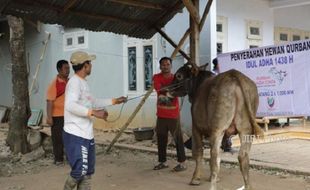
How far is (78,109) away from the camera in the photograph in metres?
4.61

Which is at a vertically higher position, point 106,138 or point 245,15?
point 245,15

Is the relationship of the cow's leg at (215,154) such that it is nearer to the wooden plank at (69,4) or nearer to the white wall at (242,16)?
the wooden plank at (69,4)

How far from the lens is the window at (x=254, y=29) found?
12.1 m

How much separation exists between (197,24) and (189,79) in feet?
4.02

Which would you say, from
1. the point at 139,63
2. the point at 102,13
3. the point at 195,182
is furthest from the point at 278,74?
the point at 139,63

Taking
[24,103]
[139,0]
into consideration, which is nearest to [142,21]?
[139,0]

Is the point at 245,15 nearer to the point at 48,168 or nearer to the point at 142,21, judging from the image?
the point at 142,21

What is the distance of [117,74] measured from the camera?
41.2 ft

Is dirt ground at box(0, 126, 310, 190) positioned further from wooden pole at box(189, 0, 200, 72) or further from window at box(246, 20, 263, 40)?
window at box(246, 20, 263, 40)

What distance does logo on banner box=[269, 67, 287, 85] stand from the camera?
6.94m

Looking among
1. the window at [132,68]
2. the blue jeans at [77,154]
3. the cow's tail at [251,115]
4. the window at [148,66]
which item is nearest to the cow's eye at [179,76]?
the cow's tail at [251,115]

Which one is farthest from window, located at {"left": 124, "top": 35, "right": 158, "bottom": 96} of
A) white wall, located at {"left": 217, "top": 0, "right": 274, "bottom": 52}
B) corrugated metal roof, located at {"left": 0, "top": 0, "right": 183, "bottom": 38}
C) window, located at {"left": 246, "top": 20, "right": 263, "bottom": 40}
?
corrugated metal roof, located at {"left": 0, "top": 0, "right": 183, "bottom": 38}

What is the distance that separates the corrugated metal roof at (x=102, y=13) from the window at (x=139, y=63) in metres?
2.86

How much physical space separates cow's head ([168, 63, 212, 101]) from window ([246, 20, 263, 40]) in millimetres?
5862
